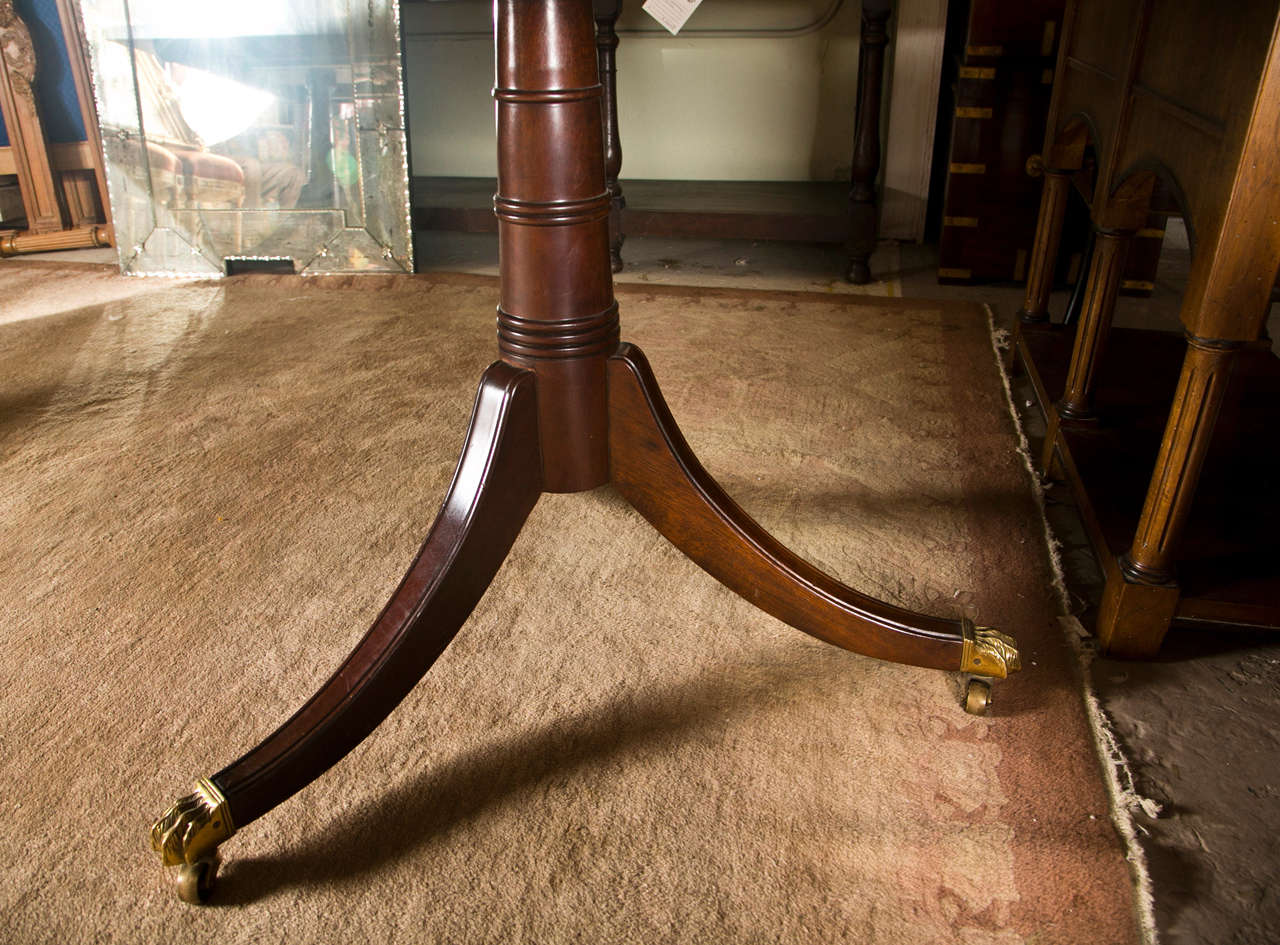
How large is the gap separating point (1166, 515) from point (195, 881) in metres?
1.02

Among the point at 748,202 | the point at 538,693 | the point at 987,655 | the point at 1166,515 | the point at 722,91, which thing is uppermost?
the point at 722,91

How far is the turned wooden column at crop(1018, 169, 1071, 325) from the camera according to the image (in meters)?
1.80

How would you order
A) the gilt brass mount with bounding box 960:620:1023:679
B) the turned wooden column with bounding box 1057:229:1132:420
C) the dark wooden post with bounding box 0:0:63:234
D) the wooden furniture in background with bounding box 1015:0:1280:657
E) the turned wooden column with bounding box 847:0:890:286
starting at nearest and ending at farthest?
the wooden furniture in background with bounding box 1015:0:1280:657 → the gilt brass mount with bounding box 960:620:1023:679 → the turned wooden column with bounding box 1057:229:1132:420 → the turned wooden column with bounding box 847:0:890:286 → the dark wooden post with bounding box 0:0:63:234

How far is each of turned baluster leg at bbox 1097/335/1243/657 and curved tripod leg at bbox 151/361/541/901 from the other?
2.16ft

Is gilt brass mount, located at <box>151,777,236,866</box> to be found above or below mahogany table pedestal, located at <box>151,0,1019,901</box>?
below

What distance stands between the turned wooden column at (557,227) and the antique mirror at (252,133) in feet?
6.36

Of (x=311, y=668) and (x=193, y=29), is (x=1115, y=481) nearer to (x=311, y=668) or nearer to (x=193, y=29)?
(x=311, y=668)

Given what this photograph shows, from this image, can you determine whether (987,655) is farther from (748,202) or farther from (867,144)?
(748,202)

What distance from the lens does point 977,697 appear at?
3.54 ft

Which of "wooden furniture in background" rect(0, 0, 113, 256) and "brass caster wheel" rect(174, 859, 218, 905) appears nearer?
"brass caster wheel" rect(174, 859, 218, 905)

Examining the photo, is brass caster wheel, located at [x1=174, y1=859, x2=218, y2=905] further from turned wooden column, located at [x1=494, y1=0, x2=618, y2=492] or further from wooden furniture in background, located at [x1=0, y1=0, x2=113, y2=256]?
wooden furniture in background, located at [x1=0, y1=0, x2=113, y2=256]

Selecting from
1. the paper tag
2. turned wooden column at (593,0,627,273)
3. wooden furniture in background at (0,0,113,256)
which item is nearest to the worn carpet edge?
turned wooden column at (593,0,627,273)

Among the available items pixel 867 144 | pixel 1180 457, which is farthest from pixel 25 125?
pixel 1180 457

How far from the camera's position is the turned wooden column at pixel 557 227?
0.88m
